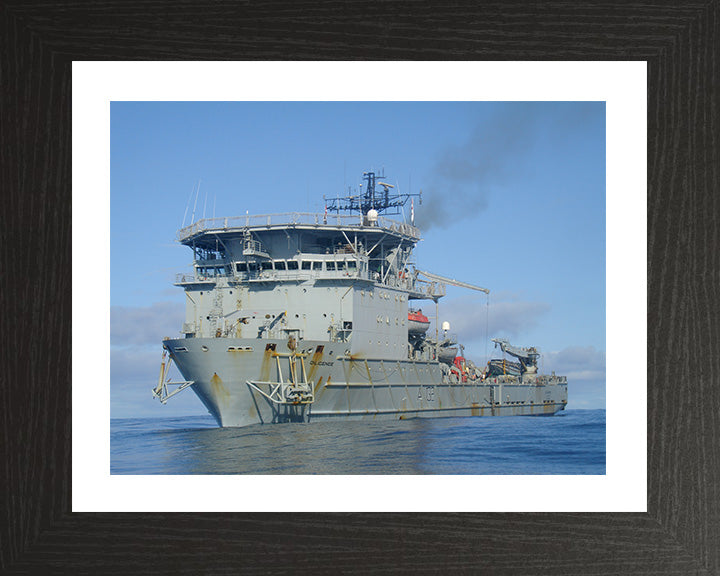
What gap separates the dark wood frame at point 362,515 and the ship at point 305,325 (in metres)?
9.08

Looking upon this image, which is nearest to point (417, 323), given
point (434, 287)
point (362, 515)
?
point (434, 287)

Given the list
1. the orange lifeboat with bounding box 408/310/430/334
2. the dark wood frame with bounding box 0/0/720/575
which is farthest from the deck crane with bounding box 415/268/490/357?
the dark wood frame with bounding box 0/0/720/575

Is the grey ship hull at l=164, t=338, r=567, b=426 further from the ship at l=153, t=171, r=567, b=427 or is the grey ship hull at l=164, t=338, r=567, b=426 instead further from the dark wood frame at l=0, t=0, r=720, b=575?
the dark wood frame at l=0, t=0, r=720, b=575

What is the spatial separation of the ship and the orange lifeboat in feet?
0.15

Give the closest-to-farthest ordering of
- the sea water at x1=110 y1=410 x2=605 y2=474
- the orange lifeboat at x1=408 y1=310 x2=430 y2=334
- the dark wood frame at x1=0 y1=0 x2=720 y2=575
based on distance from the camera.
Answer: the dark wood frame at x1=0 y1=0 x2=720 y2=575
the sea water at x1=110 y1=410 x2=605 y2=474
the orange lifeboat at x1=408 y1=310 x2=430 y2=334

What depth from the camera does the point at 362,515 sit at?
7812mm

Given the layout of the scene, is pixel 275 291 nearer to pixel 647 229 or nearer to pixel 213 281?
pixel 213 281

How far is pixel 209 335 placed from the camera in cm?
1886

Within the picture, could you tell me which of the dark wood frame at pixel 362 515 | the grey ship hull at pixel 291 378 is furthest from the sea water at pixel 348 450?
the dark wood frame at pixel 362 515

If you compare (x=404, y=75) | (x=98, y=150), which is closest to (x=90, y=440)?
(x=98, y=150)

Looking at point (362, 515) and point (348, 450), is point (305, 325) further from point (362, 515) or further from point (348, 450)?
point (362, 515)

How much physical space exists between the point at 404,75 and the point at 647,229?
278cm

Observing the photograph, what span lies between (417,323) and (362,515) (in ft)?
51.9

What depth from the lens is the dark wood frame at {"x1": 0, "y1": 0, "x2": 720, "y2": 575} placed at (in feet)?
25.4
